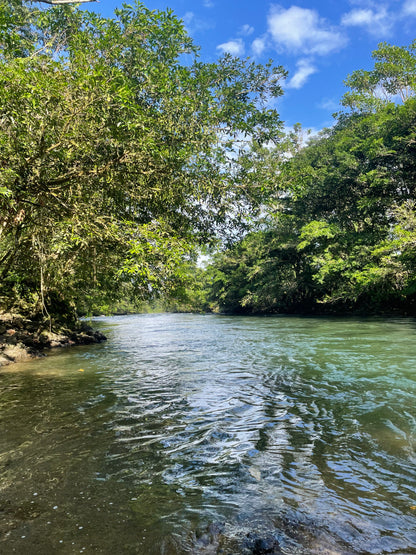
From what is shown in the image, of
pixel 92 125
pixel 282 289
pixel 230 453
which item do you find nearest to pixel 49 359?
pixel 92 125

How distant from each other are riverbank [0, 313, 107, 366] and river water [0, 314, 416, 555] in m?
4.95

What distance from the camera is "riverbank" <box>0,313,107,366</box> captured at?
1282 centimetres

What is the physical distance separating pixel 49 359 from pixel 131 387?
6353mm

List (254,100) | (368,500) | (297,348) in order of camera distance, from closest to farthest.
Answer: (368,500)
(297,348)
(254,100)

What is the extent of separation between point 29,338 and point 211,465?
532 inches

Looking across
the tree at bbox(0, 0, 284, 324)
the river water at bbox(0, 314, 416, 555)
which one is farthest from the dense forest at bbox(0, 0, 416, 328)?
the river water at bbox(0, 314, 416, 555)

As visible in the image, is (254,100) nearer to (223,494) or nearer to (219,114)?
(219,114)

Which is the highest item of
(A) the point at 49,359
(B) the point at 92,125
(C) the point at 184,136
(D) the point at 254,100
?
(D) the point at 254,100

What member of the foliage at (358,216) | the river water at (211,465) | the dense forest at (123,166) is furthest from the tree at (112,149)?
the foliage at (358,216)

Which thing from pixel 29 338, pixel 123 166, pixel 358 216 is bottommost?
pixel 29 338

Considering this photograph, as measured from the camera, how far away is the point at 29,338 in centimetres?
1501

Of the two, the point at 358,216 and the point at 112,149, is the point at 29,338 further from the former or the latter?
Result: the point at 358,216

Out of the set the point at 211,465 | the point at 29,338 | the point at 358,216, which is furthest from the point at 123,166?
the point at 358,216

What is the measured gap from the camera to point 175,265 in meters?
7.96
